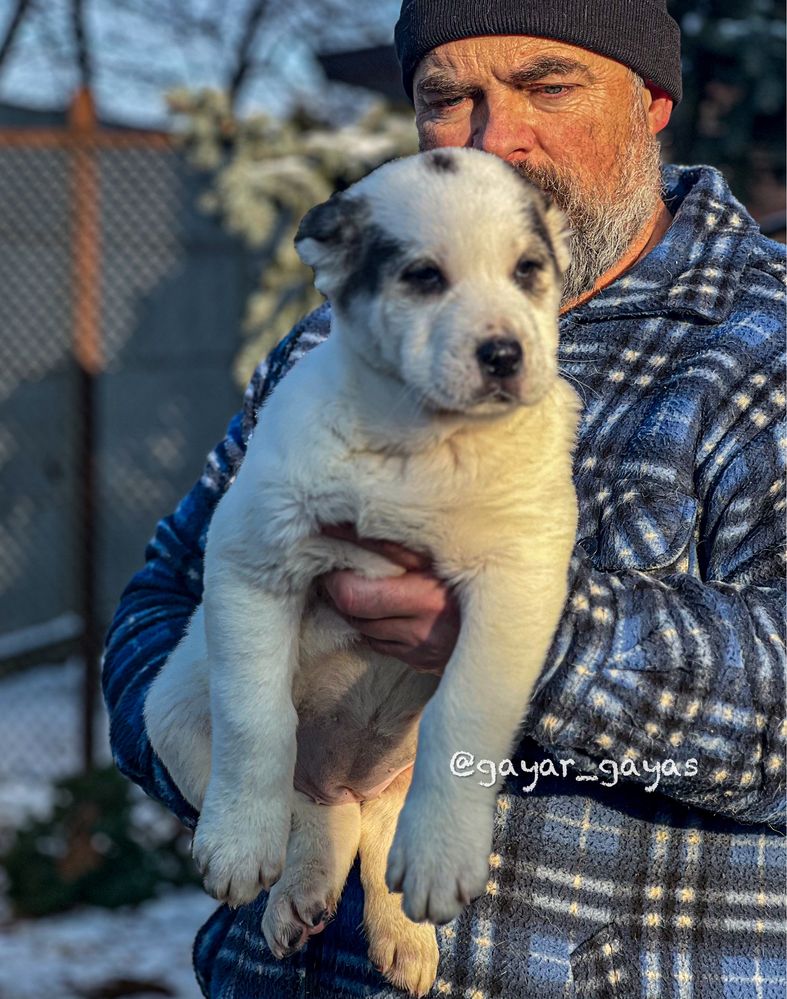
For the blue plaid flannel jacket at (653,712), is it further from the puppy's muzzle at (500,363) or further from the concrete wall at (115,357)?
the concrete wall at (115,357)

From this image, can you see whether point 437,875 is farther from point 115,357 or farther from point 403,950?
point 115,357

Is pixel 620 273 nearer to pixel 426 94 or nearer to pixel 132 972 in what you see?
pixel 426 94

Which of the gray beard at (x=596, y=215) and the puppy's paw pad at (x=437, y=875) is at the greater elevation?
the gray beard at (x=596, y=215)

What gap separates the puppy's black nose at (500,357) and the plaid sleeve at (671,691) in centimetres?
38

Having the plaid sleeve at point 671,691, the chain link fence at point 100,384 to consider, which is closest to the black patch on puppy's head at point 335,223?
A: the plaid sleeve at point 671,691

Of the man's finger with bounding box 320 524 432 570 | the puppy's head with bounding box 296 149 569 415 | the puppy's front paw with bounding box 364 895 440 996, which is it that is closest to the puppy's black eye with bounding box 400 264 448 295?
the puppy's head with bounding box 296 149 569 415

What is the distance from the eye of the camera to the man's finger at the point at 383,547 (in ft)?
7.41

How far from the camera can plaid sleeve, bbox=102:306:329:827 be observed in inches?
113

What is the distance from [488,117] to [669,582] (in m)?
1.15

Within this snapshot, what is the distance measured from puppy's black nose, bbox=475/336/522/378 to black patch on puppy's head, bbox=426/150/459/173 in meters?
0.39

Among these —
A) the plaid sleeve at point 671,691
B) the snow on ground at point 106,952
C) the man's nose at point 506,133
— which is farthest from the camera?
the snow on ground at point 106,952

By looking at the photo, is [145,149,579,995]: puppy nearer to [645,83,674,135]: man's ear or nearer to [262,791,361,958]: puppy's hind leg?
[262,791,361,958]: puppy's hind leg

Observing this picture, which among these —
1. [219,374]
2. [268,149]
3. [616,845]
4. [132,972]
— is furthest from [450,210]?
[219,374]

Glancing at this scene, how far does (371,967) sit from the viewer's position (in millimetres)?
2488
